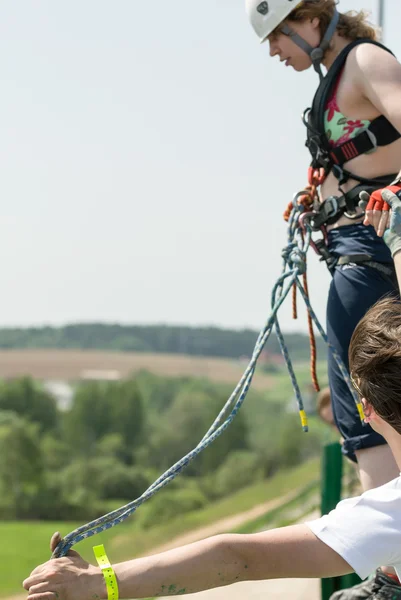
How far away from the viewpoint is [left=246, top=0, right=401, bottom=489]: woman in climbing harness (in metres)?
2.53

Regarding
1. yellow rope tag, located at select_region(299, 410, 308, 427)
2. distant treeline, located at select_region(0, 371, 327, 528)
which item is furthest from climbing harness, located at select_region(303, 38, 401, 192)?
distant treeline, located at select_region(0, 371, 327, 528)

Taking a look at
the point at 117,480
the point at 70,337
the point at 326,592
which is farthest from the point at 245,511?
the point at 326,592

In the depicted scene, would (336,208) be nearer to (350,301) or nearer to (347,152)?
(347,152)

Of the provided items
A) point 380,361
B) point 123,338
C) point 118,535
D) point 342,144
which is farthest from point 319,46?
point 123,338

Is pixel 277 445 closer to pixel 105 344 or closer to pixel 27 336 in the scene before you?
pixel 105 344

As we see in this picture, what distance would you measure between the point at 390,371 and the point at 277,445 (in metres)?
44.6

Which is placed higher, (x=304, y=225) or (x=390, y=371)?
(x=304, y=225)

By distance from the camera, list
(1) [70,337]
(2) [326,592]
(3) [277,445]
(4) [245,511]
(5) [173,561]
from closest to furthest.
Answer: (5) [173,561] → (2) [326,592] → (4) [245,511] → (1) [70,337] → (3) [277,445]

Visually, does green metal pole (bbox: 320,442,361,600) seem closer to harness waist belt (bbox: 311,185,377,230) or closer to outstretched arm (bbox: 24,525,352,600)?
harness waist belt (bbox: 311,185,377,230)

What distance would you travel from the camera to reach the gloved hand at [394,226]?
2145mm

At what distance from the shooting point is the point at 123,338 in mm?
44594

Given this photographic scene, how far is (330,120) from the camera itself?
267cm

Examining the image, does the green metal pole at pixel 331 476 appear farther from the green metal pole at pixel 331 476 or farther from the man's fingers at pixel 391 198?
the man's fingers at pixel 391 198

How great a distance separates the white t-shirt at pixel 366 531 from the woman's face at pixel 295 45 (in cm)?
150
